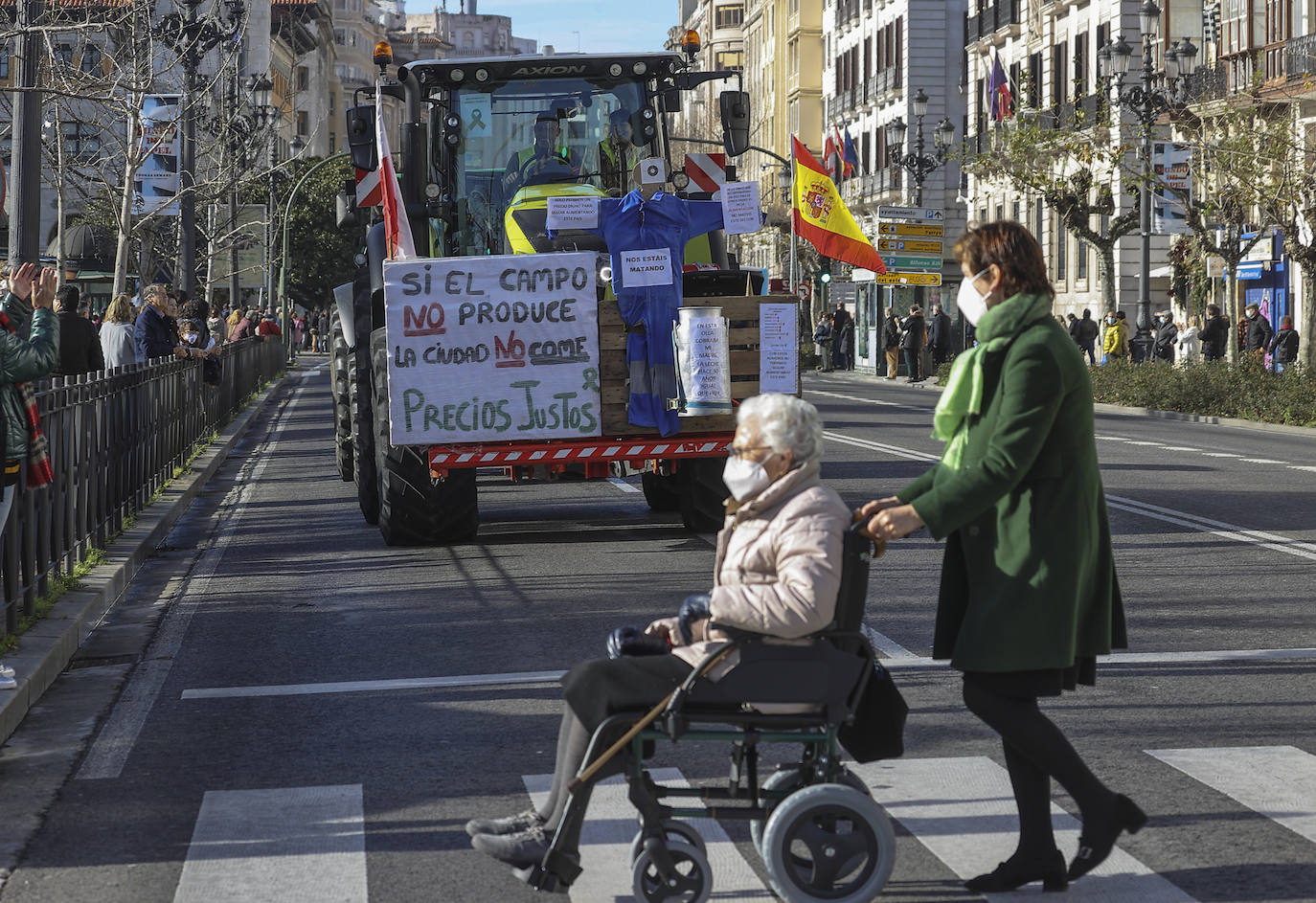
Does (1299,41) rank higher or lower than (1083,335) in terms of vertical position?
higher

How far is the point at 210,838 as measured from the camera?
6094mm

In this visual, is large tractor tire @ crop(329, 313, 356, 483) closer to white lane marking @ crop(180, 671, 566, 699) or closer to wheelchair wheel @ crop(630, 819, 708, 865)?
white lane marking @ crop(180, 671, 566, 699)

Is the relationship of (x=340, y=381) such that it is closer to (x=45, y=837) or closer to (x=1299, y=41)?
(x=45, y=837)

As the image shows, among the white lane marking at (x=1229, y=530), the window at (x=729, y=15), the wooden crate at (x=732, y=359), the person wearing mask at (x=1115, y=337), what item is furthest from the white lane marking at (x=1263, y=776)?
the window at (x=729, y=15)

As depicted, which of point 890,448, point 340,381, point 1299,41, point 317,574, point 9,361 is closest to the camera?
point 9,361

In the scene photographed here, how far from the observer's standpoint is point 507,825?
5379mm

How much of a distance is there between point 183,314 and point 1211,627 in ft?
60.9

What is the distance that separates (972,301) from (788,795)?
1.35m

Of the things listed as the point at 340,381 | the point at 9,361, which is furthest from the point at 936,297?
the point at 9,361

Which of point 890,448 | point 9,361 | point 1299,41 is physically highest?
point 1299,41

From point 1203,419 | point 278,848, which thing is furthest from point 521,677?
point 1203,419

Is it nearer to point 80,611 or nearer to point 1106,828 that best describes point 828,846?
point 1106,828

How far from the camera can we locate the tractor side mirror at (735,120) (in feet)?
47.5

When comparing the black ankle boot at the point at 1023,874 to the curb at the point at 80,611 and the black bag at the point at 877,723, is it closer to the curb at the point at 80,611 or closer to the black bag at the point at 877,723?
the black bag at the point at 877,723
